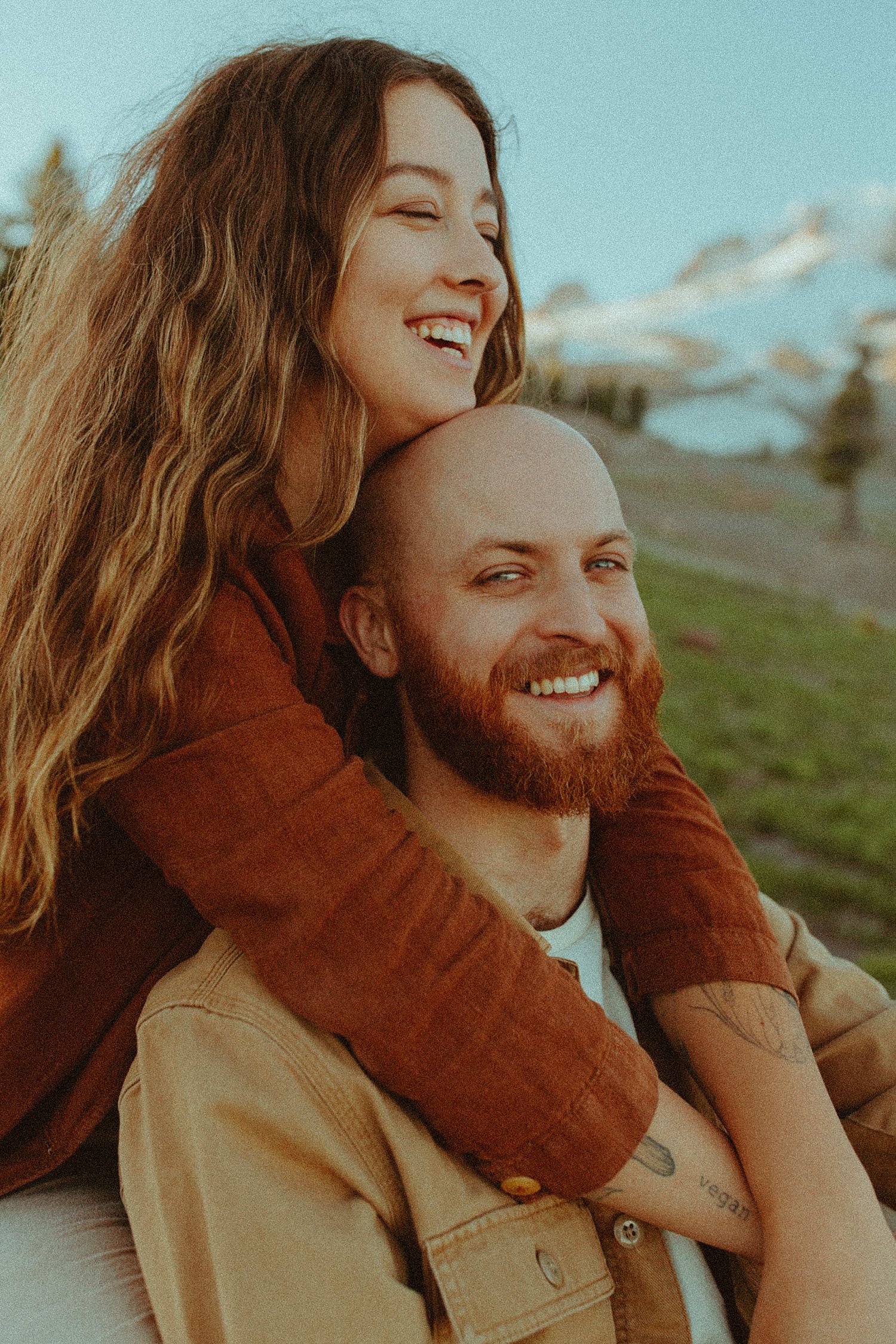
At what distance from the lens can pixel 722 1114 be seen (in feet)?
6.88

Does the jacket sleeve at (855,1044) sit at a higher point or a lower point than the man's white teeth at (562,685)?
lower

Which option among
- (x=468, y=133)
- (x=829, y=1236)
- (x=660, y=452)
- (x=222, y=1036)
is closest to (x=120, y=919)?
(x=222, y=1036)

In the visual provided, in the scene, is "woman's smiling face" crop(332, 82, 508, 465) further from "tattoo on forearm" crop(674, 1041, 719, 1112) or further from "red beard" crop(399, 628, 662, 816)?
"tattoo on forearm" crop(674, 1041, 719, 1112)

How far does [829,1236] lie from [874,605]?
2079cm

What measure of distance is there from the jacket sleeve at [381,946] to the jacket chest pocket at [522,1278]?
99 millimetres

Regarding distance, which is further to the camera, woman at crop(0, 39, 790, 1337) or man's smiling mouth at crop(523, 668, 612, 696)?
man's smiling mouth at crop(523, 668, 612, 696)

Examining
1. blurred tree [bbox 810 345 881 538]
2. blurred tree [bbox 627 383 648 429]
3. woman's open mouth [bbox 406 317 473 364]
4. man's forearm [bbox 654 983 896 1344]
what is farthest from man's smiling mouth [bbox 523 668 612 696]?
blurred tree [bbox 627 383 648 429]

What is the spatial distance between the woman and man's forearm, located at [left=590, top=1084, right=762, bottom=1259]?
0.24 feet

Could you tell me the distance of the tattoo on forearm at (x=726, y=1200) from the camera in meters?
1.92

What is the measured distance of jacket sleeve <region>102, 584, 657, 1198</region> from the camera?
1724 millimetres

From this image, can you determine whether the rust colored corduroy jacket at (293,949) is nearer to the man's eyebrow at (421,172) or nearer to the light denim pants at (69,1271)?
the light denim pants at (69,1271)

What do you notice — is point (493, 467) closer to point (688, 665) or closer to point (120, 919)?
point (120, 919)

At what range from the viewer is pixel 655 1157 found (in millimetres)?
1875

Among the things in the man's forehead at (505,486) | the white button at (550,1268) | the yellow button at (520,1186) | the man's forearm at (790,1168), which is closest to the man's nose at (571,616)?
the man's forehead at (505,486)
